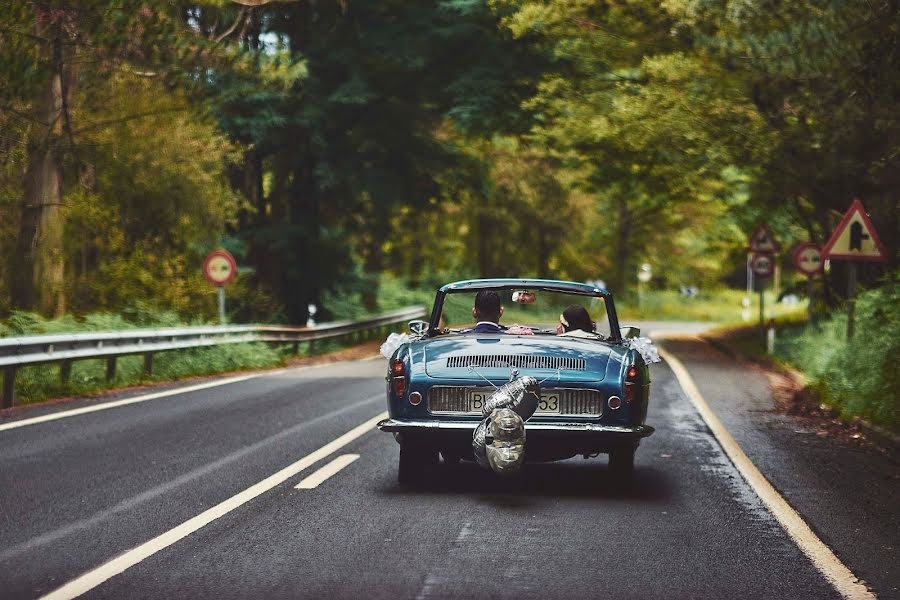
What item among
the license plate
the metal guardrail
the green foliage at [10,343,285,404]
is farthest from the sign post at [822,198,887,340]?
the green foliage at [10,343,285,404]

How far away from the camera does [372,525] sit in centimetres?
695

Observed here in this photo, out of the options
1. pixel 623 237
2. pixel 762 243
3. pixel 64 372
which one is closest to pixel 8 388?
pixel 64 372

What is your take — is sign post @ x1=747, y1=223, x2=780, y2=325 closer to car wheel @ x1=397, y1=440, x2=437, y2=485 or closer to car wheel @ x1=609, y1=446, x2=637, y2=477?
car wheel @ x1=609, y1=446, x2=637, y2=477

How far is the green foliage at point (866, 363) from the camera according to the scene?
41.8 ft

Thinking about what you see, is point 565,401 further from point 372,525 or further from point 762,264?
point 762,264

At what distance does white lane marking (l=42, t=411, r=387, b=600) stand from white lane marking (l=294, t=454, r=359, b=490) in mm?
161

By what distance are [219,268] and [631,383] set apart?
16130 mm

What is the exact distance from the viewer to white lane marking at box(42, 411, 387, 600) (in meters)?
5.41

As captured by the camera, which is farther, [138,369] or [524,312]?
[524,312]

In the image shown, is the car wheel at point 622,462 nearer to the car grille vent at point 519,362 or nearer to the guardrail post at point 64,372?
the car grille vent at point 519,362

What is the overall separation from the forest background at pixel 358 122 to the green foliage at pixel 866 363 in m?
0.78

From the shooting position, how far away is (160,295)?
78.2 feet

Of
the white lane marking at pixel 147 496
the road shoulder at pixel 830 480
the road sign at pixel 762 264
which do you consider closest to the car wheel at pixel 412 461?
the white lane marking at pixel 147 496

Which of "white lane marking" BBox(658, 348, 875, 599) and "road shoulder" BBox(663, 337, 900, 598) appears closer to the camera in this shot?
"white lane marking" BBox(658, 348, 875, 599)
